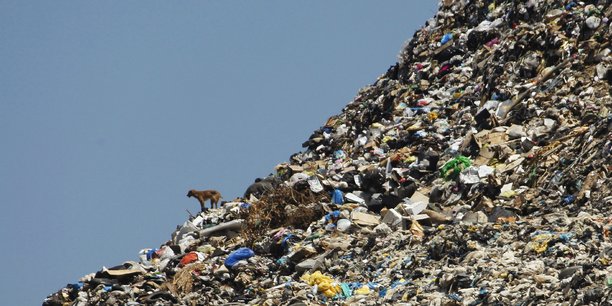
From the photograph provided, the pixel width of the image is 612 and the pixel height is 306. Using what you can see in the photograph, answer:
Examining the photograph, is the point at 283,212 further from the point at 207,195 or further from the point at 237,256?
the point at 207,195

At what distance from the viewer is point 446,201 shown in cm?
1203

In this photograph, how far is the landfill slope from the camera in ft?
28.8

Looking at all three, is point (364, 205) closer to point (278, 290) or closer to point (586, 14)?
point (278, 290)

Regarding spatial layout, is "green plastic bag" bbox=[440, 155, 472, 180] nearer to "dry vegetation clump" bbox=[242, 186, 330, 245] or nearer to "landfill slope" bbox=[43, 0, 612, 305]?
"landfill slope" bbox=[43, 0, 612, 305]

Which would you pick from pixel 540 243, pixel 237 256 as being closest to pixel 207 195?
pixel 237 256

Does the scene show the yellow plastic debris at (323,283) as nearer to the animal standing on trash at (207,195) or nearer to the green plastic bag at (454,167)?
the green plastic bag at (454,167)

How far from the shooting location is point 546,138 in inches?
491

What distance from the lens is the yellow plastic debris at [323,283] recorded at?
972cm

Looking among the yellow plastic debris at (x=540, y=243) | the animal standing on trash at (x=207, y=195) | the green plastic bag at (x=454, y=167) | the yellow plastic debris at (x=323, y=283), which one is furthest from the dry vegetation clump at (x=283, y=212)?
the yellow plastic debris at (x=540, y=243)

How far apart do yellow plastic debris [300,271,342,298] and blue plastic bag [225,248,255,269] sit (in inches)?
45.0

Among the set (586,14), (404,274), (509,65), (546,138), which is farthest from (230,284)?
→ (586,14)

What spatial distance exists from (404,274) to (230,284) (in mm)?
2329

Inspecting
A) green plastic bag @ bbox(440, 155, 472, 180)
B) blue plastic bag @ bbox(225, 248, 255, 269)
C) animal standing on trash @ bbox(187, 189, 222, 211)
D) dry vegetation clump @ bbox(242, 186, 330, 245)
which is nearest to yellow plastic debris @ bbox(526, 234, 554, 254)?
green plastic bag @ bbox(440, 155, 472, 180)

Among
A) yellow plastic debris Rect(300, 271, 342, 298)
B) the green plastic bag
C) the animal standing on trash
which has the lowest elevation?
yellow plastic debris Rect(300, 271, 342, 298)
